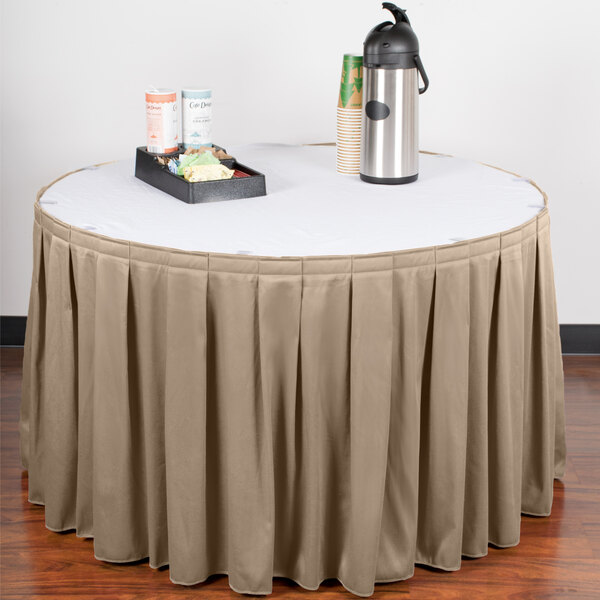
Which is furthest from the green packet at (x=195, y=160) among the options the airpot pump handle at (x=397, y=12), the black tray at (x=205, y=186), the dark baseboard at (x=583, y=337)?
the dark baseboard at (x=583, y=337)

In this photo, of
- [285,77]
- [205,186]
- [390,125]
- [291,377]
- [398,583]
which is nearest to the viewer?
[291,377]

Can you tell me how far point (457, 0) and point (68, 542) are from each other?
1866mm

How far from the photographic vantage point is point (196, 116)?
2.23m

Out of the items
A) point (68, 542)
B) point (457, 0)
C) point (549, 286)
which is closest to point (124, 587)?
point (68, 542)

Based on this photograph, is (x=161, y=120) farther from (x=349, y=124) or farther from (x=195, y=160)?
(x=349, y=124)

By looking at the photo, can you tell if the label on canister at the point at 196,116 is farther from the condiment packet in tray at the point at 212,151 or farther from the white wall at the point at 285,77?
the white wall at the point at 285,77

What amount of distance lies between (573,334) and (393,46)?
Answer: 142 centimetres

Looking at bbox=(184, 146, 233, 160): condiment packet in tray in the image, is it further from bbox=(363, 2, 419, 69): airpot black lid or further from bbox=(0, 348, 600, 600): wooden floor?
bbox=(0, 348, 600, 600): wooden floor

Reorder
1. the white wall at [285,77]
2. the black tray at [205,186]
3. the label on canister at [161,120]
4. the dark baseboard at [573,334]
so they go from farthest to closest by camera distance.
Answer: the dark baseboard at [573,334] → the white wall at [285,77] → the label on canister at [161,120] → the black tray at [205,186]

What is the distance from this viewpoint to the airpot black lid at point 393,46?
6.77 feet

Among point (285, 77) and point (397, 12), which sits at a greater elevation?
point (397, 12)

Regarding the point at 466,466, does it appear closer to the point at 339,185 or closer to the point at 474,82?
the point at 339,185

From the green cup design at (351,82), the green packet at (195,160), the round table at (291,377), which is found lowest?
the round table at (291,377)

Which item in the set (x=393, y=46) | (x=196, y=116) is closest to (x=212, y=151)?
(x=196, y=116)
